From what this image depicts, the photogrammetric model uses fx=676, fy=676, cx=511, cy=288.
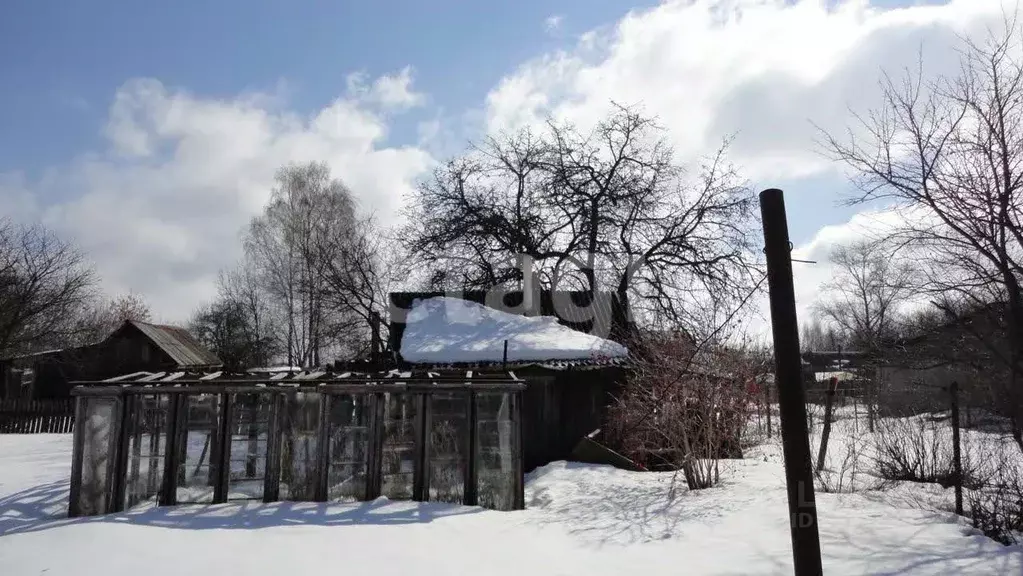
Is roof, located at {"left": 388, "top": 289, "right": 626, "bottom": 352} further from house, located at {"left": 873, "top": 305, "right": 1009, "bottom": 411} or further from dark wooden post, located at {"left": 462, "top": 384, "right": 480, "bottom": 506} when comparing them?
dark wooden post, located at {"left": 462, "top": 384, "right": 480, "bottom": 506}

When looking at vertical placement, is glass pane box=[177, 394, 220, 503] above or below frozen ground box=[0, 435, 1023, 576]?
above

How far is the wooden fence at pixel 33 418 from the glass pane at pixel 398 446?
62.6 ft

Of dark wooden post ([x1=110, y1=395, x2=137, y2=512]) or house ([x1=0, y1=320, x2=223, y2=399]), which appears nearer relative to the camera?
dark wooden post ([x1=110, y1=395, x2=137, y2=512])

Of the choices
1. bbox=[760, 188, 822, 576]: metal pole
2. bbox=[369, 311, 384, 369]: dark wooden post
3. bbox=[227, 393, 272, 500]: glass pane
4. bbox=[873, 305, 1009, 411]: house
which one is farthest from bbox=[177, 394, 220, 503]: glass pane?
bbox=[369, 311, 384, 369]: dark wooden post

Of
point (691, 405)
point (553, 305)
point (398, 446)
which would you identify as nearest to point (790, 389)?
point (691, 405)

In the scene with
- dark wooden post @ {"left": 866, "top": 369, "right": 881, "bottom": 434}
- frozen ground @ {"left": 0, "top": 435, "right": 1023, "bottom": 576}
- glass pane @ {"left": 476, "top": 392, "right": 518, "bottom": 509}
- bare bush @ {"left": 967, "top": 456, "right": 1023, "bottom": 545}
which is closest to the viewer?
frozen ground @ {"left": 0, "top": 435, "right": 1023, "bottom": 576}

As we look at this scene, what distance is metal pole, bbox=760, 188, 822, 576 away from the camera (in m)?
5.58

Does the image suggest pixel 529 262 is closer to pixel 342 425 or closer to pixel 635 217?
pixel 635 217

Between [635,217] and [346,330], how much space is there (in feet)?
42.9

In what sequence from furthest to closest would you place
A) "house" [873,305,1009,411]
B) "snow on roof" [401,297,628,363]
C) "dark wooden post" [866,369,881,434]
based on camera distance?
"snow on roof" [401,297,628,363]
"dark wooden post" [866,369,881,434]
"house" [873,305,1009,411]

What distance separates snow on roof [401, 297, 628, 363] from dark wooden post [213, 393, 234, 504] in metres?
6.96

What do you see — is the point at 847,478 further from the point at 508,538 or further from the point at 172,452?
the point at 172,452

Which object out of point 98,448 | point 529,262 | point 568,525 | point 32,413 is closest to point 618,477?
point 568,525

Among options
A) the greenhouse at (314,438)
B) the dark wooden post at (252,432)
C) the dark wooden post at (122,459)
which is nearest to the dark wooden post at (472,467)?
the greenhouse at (314,438)
